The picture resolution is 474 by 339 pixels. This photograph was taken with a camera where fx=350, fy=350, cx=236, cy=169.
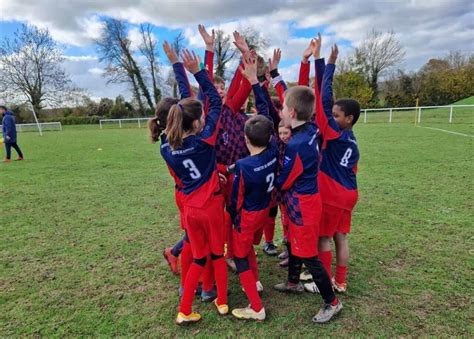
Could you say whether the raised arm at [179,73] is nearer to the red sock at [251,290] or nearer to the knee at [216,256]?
the knee at [216,256]

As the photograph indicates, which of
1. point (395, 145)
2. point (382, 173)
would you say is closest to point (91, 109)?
point (395, 145)

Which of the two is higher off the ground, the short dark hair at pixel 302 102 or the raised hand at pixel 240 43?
the raised hand at pixel 240 43

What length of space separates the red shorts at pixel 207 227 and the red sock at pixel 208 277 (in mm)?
327

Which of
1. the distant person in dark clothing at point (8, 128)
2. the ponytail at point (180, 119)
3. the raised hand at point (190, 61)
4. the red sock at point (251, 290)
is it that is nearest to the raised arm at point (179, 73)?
the raised hand at point (190, 61)

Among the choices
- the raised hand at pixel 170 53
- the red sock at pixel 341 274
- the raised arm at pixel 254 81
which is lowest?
the red sock at pixel 341 274

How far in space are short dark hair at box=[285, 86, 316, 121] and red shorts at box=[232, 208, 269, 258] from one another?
893 mm

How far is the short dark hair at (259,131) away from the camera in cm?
289

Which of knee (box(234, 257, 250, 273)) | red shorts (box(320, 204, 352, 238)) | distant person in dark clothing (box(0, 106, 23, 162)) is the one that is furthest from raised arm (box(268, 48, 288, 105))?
distant person in dark clothing (box(0, 106, 23, 162))

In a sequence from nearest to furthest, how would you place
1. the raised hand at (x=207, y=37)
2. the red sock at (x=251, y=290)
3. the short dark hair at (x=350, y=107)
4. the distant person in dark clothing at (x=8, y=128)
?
the red sock at (x=251, y=290)
the short dark hair at (x=350, y=107)
the raised hand at (x=207, y=37)
the distant person in dark clothing at (x=8, y=128)

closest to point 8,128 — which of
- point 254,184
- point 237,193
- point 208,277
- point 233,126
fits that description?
point 233,126

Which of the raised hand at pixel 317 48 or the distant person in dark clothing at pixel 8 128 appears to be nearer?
the raised hand at pixel 317 48

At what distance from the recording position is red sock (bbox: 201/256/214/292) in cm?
344

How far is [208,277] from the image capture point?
3465 mm

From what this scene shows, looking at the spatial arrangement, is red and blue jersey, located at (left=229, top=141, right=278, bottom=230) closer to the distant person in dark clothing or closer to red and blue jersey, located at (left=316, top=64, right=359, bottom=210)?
red and blue jersey, located at (left=316, top=64, right=359, bottom=210)
